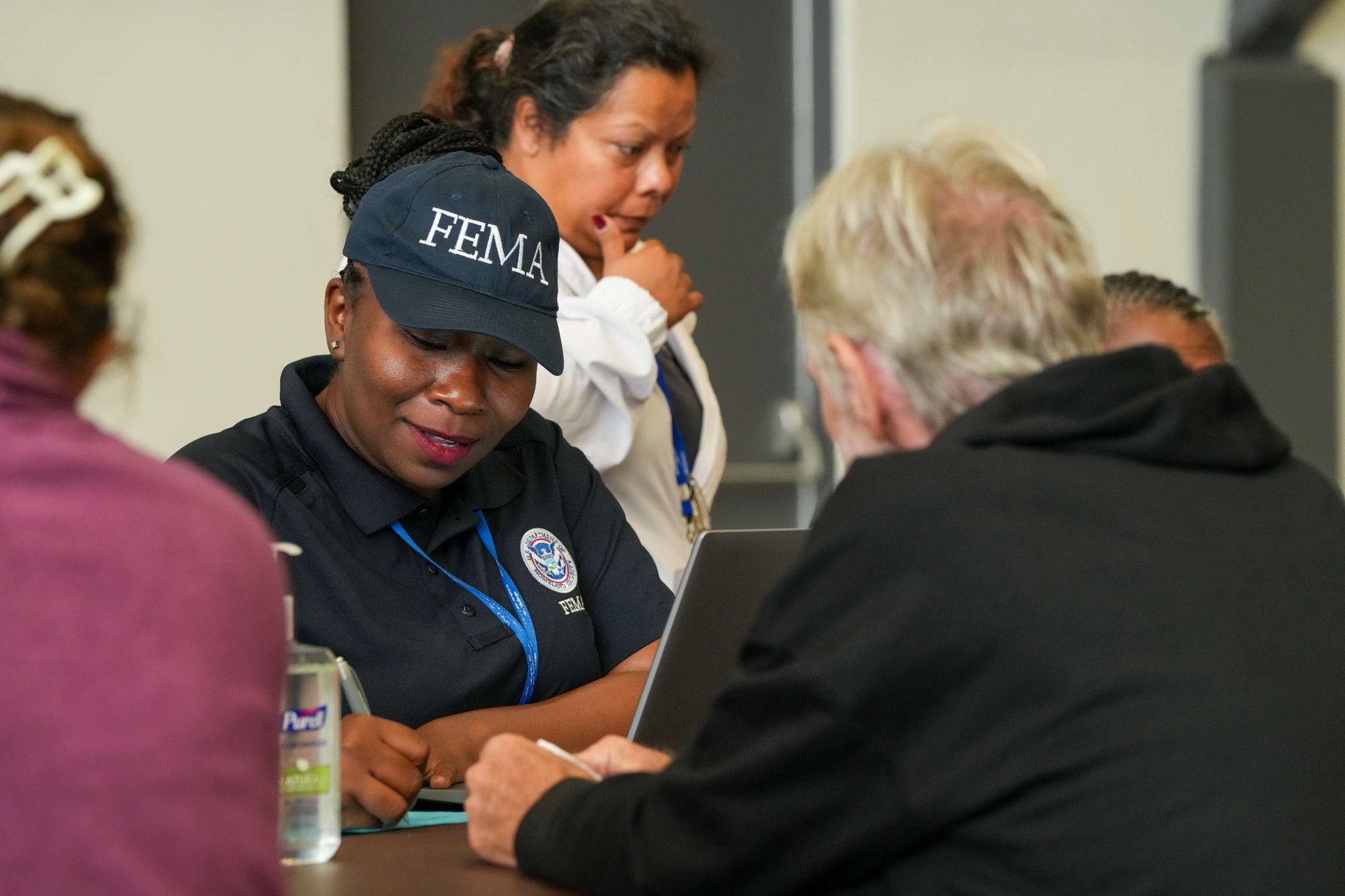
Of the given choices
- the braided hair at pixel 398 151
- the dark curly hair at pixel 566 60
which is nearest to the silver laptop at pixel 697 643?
the braided hair at pixel 398 151

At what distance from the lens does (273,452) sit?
1.58m

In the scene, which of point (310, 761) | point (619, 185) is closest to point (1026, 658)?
point (310, 761)

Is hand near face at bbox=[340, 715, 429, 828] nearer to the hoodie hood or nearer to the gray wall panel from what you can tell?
the hoodie hood

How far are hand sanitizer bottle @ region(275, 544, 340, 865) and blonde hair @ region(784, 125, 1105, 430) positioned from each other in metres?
0.46

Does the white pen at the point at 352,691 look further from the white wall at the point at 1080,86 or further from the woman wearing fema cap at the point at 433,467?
the white wall at the point at 1080,86

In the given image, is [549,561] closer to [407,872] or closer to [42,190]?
[407,872]

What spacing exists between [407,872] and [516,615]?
51cm

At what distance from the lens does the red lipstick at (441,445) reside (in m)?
1.59

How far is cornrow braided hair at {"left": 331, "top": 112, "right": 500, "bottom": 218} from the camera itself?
1673mm

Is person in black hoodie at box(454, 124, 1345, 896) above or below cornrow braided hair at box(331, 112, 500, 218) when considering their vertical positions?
below

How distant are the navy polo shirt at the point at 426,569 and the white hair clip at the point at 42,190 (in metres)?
0.76

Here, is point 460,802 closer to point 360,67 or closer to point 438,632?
point 438,632

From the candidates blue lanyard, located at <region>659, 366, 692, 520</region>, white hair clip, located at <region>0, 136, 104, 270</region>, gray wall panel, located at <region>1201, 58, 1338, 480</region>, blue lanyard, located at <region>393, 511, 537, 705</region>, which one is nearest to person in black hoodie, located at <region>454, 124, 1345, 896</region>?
white hair clip, located at <region>0, 136, 104, 270</region>

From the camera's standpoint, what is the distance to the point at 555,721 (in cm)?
152
